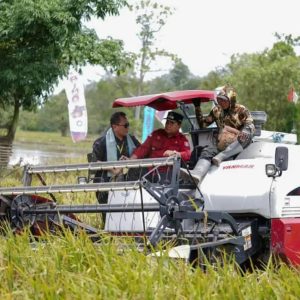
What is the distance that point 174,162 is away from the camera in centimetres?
652

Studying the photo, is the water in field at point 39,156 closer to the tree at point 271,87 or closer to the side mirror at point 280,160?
the side mirror at point 280,160

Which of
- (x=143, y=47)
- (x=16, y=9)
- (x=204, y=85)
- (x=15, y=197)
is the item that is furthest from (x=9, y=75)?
(x=204, y=85)

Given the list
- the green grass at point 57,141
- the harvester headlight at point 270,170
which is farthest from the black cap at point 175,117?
the green grass at point 57,141

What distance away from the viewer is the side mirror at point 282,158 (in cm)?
649

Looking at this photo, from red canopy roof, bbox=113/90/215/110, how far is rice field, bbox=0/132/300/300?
2076 millimetres

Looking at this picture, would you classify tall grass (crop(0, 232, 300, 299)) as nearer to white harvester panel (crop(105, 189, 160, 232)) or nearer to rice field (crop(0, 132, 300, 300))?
rice field (crop(0, 132, 300, 300))

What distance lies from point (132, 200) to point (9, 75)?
8.34 meters

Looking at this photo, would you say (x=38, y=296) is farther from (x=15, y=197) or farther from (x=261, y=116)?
(x=261, y=116)

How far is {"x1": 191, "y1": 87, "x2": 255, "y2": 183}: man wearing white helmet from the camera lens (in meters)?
7.39

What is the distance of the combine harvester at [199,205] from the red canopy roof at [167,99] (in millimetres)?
11

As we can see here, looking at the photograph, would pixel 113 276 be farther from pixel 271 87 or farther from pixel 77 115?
pixel 271 87

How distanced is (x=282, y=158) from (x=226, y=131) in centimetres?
119

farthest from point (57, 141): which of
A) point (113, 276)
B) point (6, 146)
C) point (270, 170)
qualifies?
point (113, 276)

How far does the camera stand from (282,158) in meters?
6.50
